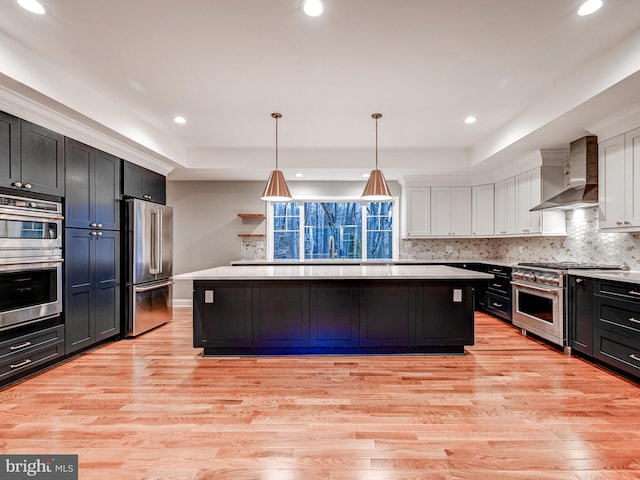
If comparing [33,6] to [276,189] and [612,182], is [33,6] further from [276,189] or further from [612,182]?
[612,182]

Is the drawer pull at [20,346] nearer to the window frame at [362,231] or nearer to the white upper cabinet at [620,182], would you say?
the window frame at [362,231]

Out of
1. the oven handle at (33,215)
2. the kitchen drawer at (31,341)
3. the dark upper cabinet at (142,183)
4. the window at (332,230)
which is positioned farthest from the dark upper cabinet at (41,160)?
the window at (332,230)

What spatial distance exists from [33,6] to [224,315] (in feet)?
8.88

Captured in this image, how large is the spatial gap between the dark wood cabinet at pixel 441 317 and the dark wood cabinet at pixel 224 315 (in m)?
1.76

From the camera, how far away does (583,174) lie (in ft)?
11.8

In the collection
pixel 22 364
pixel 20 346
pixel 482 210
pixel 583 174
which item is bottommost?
pixel 22 364

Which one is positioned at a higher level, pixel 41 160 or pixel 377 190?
pixel 41 160

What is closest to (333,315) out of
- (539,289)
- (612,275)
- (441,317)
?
(441,317)

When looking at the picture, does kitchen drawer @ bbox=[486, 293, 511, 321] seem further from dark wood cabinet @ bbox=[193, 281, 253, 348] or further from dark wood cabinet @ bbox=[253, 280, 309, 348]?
dark wood cabinet @ bbox=[193, 281, 253, 348]

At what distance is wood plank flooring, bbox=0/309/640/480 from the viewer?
1.74m

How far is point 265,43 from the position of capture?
2.44m

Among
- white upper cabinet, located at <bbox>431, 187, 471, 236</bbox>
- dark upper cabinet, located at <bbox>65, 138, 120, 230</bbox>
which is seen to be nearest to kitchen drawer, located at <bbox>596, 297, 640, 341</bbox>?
white upper cabinet, located at <bbox>431, 187, 471, 236</bbox>

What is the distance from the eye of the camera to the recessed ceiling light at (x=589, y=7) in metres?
2.00

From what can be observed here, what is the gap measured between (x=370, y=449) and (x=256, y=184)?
16.6 ft
